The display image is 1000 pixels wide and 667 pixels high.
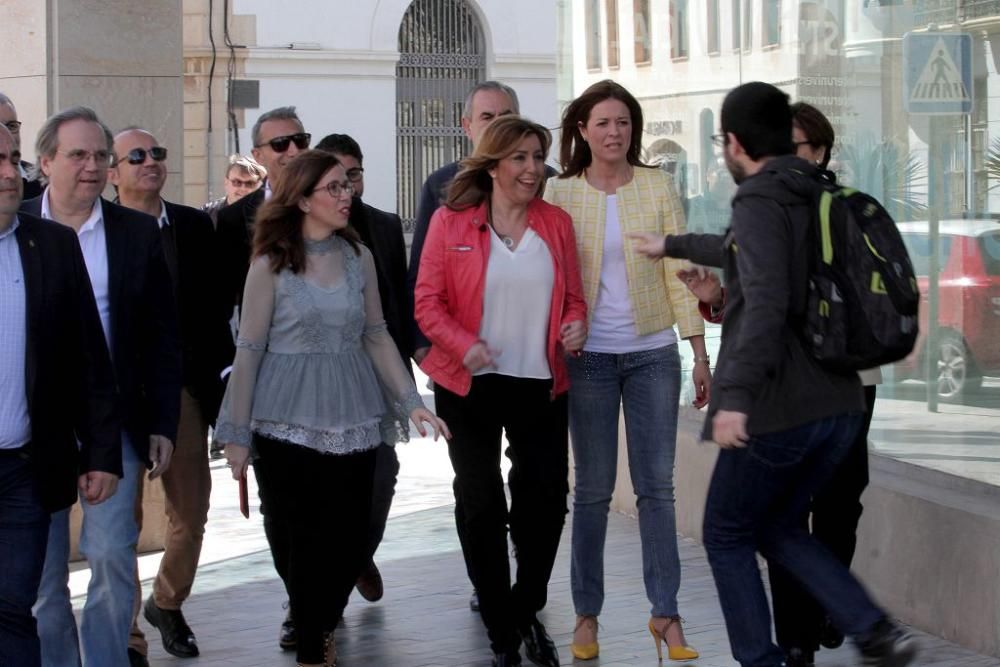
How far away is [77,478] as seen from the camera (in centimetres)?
498

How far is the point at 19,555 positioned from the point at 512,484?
6.83 ft

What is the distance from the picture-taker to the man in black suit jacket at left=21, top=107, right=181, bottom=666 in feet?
17.8

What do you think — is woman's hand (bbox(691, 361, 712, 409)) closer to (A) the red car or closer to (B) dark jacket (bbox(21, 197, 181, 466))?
(A) the red car

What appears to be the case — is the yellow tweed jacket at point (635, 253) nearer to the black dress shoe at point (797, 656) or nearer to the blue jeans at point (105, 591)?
the black dress shoe at point (797, 656)

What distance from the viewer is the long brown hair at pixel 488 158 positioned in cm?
620

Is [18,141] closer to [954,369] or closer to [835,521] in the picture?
[835,521]

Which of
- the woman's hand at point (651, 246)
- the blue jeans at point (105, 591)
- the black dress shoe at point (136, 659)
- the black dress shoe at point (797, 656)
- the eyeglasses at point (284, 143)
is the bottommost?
the black dress shoe at point (136, 659)

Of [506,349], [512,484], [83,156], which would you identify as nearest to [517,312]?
[506,349]

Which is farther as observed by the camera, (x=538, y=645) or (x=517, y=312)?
(x=538, y=645)

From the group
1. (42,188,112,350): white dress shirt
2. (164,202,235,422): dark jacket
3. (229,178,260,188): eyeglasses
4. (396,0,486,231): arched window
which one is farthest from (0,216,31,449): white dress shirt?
(396,0,486,231): arched window

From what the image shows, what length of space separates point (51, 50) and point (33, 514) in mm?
5004

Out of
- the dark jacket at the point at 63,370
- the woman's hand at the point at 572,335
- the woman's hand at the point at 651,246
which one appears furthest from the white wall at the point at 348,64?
the dark jacket at the point at 63,370

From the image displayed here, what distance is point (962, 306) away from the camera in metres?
6.69

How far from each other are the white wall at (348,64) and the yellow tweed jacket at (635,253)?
21.7 m
